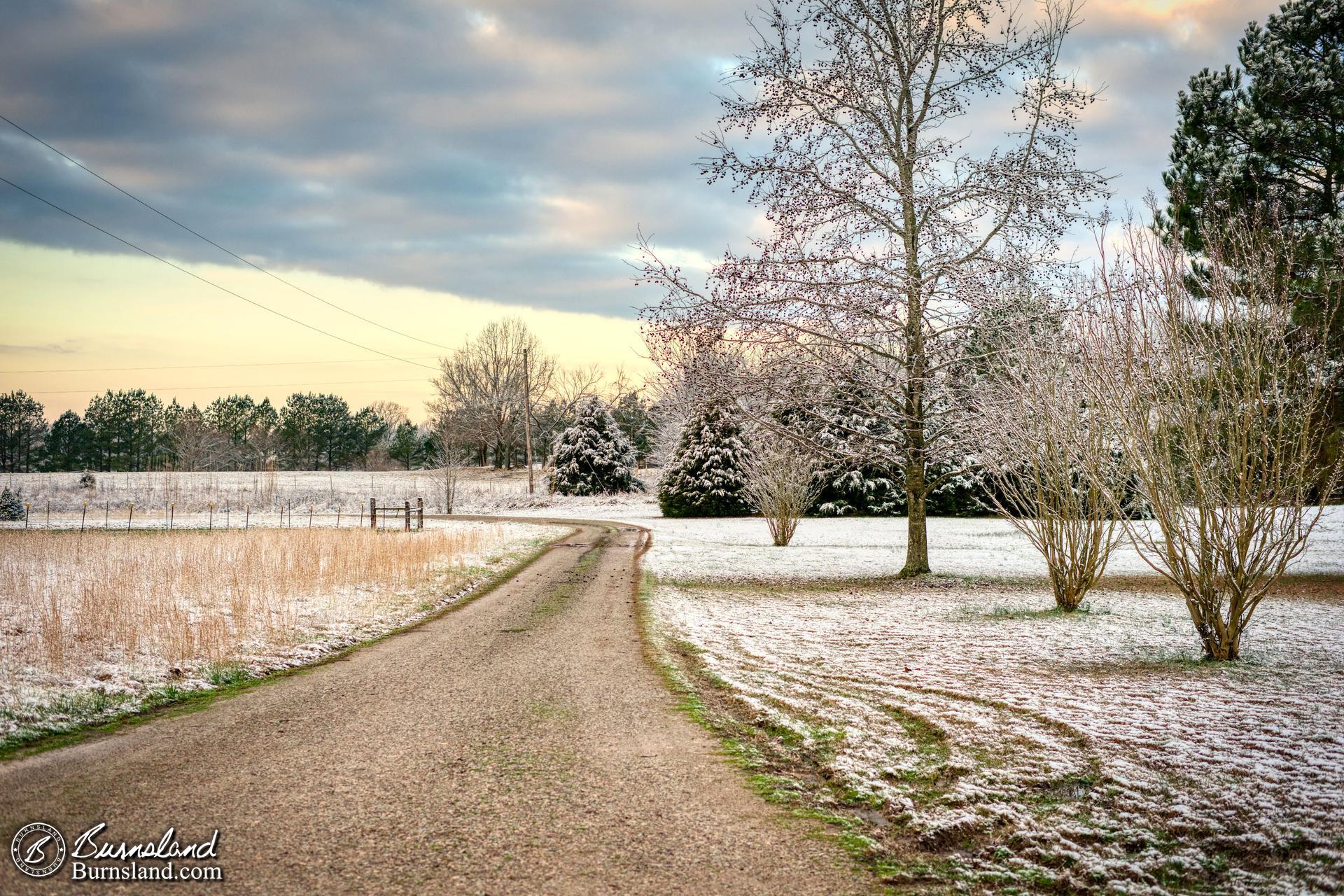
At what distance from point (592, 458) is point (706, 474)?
990 cm

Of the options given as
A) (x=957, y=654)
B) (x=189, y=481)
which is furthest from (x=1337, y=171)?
(x=189, y=481)

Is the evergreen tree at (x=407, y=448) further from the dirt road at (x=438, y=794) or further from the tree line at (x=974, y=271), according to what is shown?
the dirt road at (x=438, y=794)

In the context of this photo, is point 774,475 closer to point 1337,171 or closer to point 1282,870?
point 1337,171

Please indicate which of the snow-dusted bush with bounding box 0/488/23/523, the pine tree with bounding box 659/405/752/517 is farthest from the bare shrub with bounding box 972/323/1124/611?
the snow-dusted bush with bounding box 0/488/23/523

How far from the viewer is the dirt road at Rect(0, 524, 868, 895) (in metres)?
3.26

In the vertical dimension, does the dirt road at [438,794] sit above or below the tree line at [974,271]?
below

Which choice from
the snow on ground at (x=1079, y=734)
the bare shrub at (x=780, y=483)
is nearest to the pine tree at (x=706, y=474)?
the bare shrub at (x=780, y=483)

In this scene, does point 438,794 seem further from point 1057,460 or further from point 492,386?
point 492,386

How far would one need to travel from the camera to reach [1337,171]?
1370 centimetres

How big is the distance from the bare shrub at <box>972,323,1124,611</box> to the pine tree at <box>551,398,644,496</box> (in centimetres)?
3462

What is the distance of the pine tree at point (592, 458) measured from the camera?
44438 millimetres

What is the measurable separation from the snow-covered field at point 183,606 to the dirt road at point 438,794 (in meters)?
0.90

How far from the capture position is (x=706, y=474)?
36.8 metres

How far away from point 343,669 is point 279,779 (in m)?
3.14
